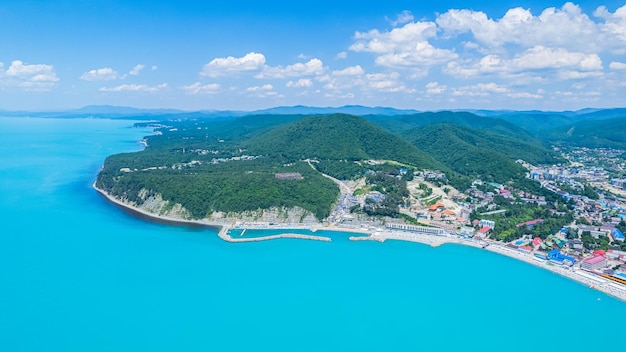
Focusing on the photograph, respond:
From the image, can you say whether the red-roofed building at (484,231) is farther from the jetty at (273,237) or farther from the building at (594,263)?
the jetty at (273,237)

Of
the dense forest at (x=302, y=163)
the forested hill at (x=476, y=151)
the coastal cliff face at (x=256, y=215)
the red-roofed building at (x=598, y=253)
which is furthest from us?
the forested hill at (x=476, y=151)

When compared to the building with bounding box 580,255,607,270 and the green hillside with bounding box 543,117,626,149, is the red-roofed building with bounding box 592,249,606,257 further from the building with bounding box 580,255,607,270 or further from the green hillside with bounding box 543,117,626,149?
the green hillside with bounding box 543,117,626,149

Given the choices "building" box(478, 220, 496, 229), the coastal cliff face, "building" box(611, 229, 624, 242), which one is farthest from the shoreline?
"building" box(611, 229, 624, 242)

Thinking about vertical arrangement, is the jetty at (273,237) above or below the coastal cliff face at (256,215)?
below

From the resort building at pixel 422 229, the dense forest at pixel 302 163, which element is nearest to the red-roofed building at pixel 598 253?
the dense forest at pixel 302 163

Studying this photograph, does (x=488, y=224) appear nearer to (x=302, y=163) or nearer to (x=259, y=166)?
(x=302, y=163)

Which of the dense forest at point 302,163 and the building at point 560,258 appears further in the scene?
the dense forest at point 302,163

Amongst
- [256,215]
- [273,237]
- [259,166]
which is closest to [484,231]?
[273,237]
